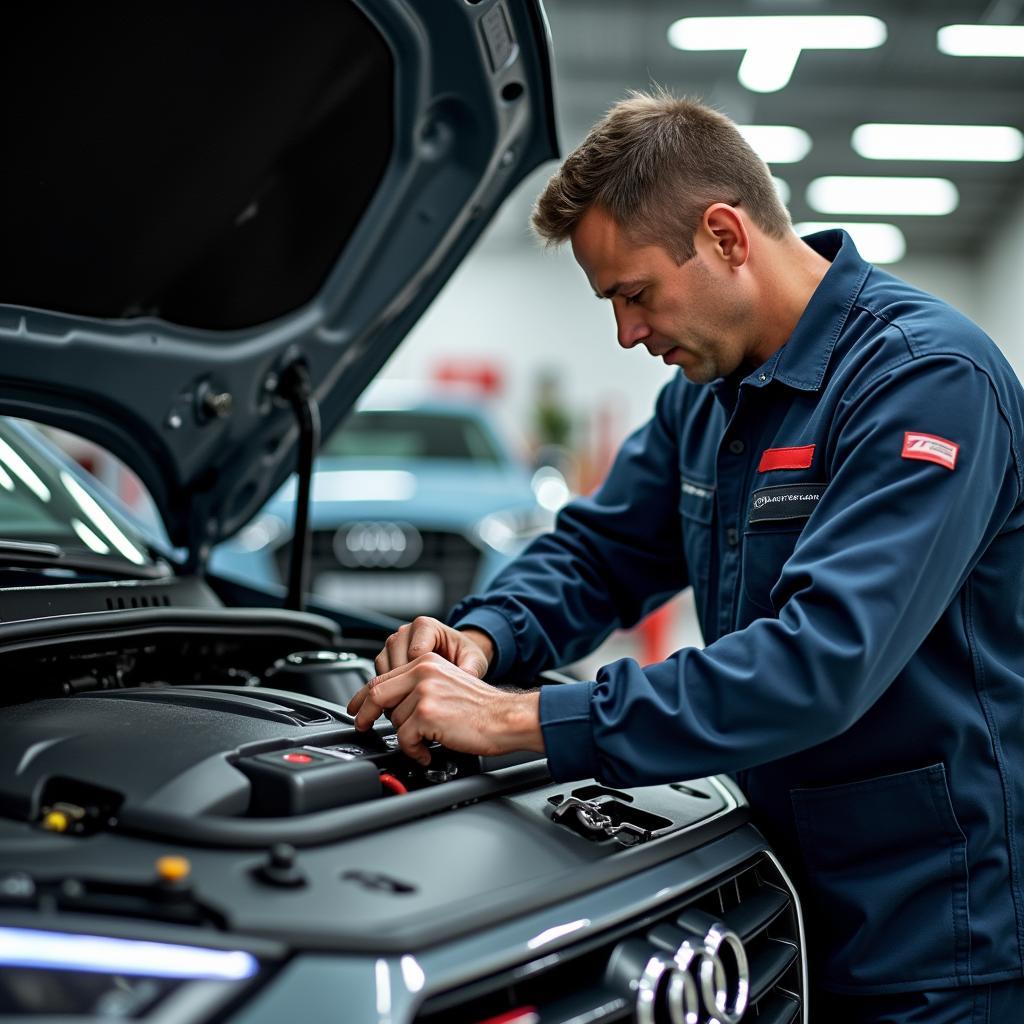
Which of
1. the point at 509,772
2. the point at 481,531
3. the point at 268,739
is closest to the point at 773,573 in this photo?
the point at 509,772

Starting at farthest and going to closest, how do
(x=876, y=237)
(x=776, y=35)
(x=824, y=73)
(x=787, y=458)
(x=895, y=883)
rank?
(x=876, y=237), (x=824, y=73), (x=776, y=35), (x=787, y=458), (x=895, y=883)

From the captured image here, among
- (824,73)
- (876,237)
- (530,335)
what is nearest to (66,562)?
(824,73)

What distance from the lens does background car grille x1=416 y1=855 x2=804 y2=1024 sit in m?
0.90

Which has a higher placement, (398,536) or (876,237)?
(876,237)

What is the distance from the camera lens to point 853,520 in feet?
3.91

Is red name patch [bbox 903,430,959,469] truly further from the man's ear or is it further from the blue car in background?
the blue car in background

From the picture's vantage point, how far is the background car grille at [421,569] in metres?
4.55

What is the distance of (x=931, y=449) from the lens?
1187 millimetres

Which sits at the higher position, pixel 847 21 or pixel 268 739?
pixel 847 21

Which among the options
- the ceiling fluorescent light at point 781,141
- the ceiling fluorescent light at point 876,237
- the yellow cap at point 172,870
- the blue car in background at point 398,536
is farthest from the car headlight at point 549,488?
the ceiling fluorescent light at point 876,237

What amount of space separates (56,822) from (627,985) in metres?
0.50

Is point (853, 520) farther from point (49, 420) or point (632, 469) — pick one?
point (49, 420)

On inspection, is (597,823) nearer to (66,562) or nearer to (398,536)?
(66,562)

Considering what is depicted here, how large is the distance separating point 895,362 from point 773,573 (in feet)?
0.94
